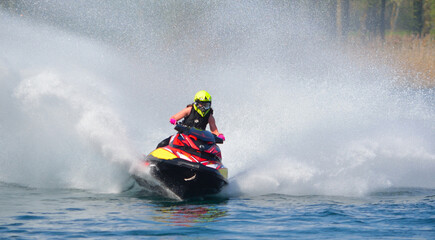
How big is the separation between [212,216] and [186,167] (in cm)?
119

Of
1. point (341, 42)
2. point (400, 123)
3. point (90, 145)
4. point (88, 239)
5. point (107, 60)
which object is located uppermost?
point (341, 42)

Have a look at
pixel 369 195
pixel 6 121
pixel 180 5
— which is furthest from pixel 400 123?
pixel 180 5

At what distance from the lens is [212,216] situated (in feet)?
25.2

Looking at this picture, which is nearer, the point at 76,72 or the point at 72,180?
the point at 72,180

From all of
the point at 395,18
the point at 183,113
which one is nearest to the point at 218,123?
the point at 183,113

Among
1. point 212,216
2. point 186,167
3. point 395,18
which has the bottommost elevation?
point 212,216

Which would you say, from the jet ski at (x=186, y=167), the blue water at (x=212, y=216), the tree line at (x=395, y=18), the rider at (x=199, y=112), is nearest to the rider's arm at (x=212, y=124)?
the rider at (x=199, y=112)

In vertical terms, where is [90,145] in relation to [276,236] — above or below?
above

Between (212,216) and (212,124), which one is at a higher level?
(212,124)

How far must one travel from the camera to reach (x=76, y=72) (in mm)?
11844

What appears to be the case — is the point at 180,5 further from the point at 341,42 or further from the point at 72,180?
the point at 72,180

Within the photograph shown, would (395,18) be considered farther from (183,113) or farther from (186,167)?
(186,167)

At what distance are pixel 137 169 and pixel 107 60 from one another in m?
7.82

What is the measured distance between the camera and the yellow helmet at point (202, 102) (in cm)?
962
